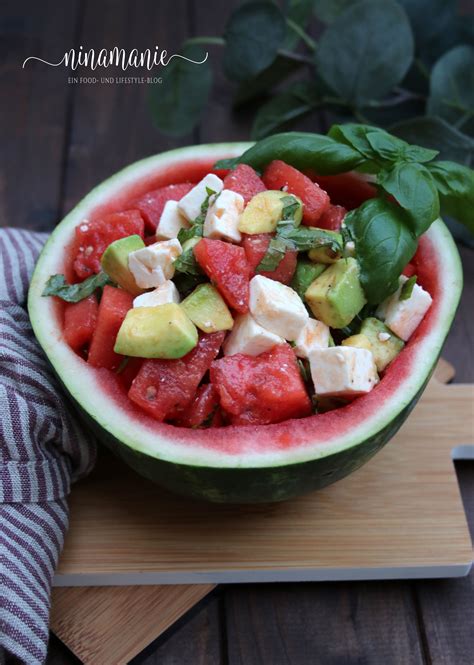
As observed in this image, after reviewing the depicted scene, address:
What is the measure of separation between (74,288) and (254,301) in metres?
0.48

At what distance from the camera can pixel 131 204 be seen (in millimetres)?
2244

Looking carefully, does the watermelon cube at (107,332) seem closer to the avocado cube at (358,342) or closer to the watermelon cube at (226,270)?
the watermelon cube at (226,270)

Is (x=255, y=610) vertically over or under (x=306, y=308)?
under

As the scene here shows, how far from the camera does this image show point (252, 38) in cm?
300

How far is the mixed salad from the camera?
1.84 m

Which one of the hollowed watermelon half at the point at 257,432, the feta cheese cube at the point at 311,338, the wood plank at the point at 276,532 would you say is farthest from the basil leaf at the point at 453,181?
the wood plank at the point at 276,532

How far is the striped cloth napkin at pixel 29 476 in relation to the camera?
1.85 meters

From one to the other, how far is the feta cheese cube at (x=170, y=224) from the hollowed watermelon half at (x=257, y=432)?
315 millimetres

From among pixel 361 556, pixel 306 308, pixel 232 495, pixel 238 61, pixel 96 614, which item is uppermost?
pixel 238 61

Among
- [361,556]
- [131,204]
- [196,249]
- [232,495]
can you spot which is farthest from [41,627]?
[131,204]

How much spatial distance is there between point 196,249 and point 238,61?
1.38 meters

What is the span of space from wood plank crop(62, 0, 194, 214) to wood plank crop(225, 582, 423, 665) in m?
1.69

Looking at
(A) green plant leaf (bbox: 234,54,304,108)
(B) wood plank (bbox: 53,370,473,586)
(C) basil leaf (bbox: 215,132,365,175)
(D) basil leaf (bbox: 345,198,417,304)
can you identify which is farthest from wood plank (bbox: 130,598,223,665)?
(A) green plant leaf (bbox: 234,54,304,108)

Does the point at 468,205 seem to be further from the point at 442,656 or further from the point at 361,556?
the point at 442,656
